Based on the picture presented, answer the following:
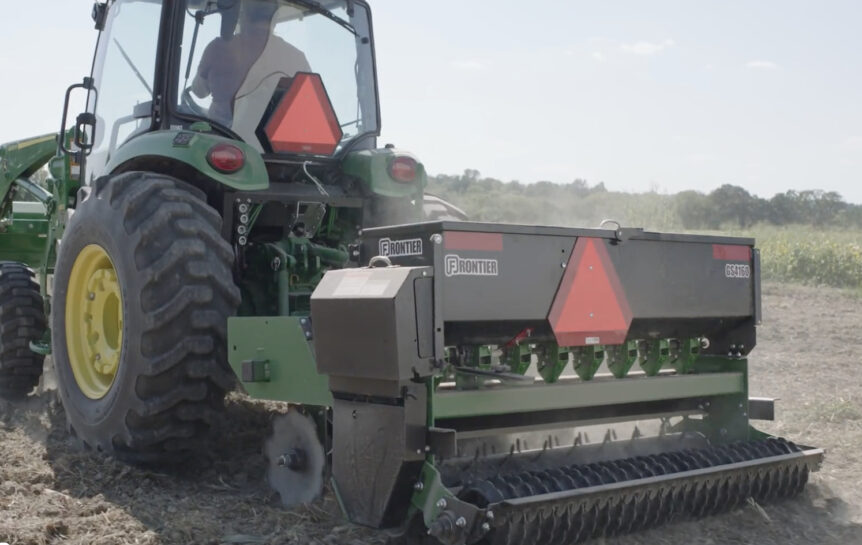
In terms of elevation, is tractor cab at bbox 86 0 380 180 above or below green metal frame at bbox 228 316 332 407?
above

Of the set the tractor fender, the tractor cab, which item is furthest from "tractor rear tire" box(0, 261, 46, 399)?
the tractor fender

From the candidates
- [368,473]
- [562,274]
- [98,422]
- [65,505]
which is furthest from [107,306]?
[562,274]

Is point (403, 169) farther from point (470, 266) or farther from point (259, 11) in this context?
point (470, 266)

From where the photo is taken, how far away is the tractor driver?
5.01 m

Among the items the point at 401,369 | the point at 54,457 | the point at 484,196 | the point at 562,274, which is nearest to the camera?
the point at 401,369

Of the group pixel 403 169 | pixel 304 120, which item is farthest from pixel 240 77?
pixel 403 169

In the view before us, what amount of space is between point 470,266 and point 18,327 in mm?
4011

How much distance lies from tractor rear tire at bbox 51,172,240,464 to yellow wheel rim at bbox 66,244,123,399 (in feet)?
0.53

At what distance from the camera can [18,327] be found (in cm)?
639

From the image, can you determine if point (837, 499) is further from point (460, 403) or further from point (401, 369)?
point (401, 369)

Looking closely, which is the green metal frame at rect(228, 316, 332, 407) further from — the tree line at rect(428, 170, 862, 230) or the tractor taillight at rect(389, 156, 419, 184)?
the tree line at rect(428, 170, 862, 230)

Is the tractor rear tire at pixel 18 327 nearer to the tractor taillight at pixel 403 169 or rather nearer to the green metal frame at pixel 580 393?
the tractor taillight at pixel 403 169

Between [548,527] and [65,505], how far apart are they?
186 cm

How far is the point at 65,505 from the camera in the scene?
384cm
